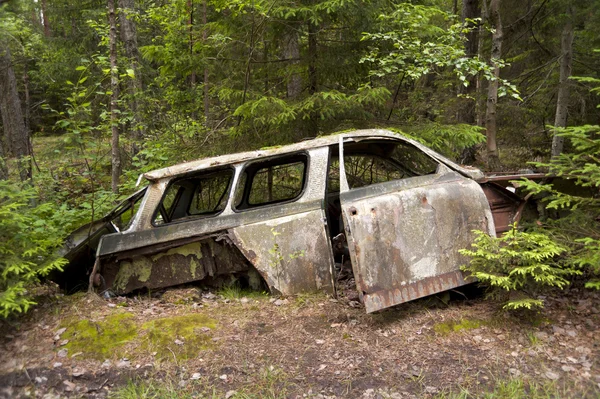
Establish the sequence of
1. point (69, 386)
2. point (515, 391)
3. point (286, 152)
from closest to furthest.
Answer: point (515, 391), point (69, 386), point (286, 152)

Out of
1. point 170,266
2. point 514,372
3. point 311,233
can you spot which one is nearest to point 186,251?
point 170,266

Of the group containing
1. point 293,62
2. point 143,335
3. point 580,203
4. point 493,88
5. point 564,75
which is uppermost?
point 293,62

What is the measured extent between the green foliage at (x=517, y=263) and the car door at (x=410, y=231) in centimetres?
26

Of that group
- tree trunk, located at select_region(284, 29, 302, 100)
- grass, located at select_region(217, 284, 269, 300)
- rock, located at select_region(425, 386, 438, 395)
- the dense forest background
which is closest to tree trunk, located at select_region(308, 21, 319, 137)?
the dense forest background

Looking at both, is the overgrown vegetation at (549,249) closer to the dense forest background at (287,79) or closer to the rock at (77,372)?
the dense forest background at (287,79)

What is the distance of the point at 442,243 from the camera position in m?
4.38

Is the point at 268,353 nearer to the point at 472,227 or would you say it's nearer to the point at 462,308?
the point at 462,308

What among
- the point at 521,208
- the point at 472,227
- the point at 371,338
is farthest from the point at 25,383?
the point at 521,208

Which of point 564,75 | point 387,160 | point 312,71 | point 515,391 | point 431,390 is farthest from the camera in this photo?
point 564,75

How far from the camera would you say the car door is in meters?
4.16

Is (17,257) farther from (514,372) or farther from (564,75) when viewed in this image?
(564,75)

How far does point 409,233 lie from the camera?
433cm

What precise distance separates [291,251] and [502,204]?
2542 mm

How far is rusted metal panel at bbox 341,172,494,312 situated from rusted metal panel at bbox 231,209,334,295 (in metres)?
0.49
